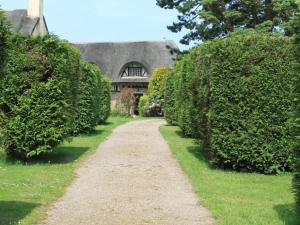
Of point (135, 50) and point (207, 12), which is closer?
point (207, 12)

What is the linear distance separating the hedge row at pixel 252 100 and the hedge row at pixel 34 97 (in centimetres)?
405

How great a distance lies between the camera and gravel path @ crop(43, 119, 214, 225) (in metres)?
7.20

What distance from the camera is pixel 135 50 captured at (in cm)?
5050

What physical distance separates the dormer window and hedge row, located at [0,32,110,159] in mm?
35909

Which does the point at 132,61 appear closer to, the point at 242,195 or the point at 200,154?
the point at 200,154

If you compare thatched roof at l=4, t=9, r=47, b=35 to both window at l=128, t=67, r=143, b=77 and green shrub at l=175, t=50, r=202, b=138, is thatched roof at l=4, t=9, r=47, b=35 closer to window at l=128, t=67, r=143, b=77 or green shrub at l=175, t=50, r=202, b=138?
window at l=128, t=67, r=143, b=77

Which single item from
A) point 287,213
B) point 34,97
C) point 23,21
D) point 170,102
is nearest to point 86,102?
point 170,102

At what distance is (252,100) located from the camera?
11406 mm

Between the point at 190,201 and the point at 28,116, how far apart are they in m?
5.86

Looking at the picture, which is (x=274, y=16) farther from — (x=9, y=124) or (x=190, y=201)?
(x=190, y=201)

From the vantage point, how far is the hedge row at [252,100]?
11.4m

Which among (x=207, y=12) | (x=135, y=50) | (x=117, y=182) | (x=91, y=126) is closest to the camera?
(x=117, y=182)

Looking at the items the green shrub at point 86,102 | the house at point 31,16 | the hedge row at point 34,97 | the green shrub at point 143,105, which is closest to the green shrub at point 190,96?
the hedge row at point 34,97

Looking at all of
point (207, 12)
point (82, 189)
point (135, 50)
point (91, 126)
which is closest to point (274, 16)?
point (207, 12)
